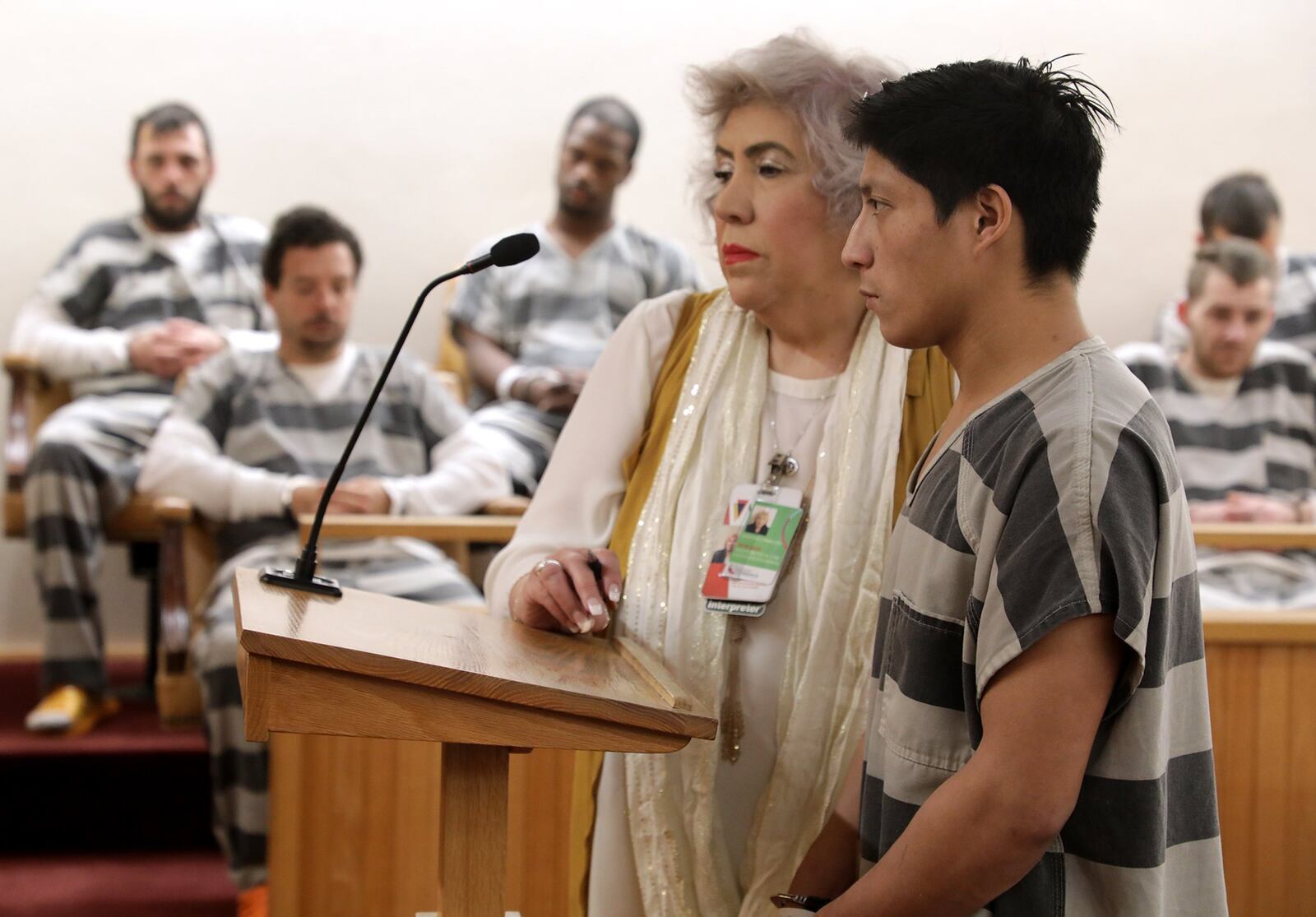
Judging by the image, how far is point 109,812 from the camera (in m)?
2.97

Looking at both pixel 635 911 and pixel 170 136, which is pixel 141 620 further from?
pixel 635 911

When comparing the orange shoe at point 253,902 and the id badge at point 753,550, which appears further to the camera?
the orange shoe at point 253,902

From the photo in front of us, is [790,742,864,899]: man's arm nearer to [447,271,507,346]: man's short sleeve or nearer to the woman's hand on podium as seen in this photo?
the woman's hand on podium

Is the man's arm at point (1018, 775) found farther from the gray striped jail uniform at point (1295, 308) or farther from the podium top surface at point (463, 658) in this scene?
the gray striped jail uniform at point (1295, 308)

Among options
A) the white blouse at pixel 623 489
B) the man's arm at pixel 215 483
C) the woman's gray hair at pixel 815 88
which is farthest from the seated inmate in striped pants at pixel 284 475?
the woman's gray hair at pixel 815 88

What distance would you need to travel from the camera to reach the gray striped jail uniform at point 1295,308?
4141 millimetres

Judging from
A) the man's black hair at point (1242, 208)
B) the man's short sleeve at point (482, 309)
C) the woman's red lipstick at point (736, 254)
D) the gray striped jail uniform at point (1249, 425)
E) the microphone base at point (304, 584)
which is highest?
the man's black hair at point (1242, 208)

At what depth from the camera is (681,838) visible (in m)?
A: 1.42

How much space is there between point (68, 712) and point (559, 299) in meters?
1.62

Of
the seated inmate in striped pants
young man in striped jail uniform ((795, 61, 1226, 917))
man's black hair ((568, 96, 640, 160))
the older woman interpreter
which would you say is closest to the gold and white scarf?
the older woman interpreter

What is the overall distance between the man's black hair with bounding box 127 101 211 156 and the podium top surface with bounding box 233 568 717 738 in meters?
2.92

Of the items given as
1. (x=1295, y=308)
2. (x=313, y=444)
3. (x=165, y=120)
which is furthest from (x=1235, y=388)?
(x=165, y=120)

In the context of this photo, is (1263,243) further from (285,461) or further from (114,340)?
(114,340)

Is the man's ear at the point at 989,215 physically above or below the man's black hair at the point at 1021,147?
below
